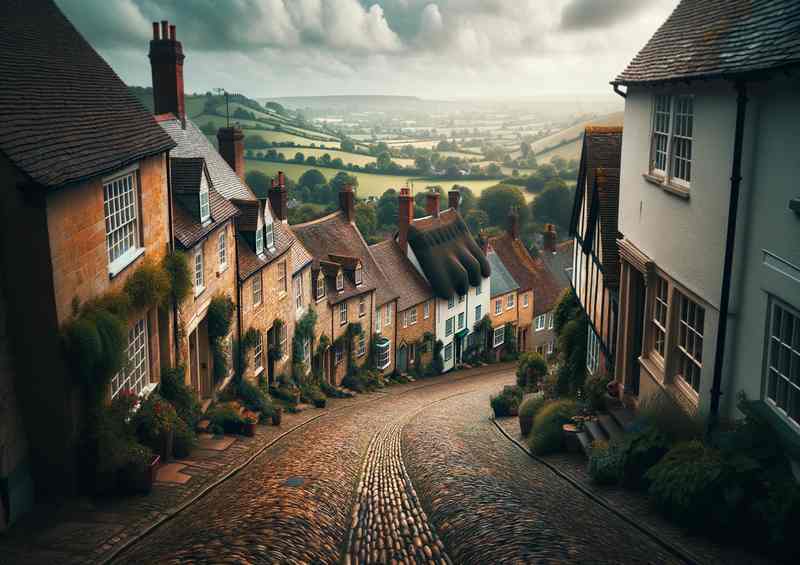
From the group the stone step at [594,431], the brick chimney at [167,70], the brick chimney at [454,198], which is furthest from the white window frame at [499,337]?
the stone step at [594,431]

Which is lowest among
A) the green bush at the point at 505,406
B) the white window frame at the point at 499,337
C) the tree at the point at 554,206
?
the white window frame at the point at 499,337

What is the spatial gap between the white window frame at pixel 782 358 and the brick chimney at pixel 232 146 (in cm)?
2084

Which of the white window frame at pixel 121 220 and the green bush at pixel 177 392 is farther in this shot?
the green bush at pixel 177 392

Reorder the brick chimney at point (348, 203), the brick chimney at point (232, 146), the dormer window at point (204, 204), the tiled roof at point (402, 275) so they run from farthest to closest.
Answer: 1. the tiled roof at point (402, 275)
2. the brick chimney at point (348, 203)
3. the brick chimney at point (232, 146)
4. the dormer window at point (204, 204)

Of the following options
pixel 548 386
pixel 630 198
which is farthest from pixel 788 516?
pixel 548 386

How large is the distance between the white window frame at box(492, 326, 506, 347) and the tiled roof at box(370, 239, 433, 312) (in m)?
8.64

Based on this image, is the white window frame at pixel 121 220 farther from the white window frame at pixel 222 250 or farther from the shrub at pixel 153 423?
the white window frame at pixel 222 250

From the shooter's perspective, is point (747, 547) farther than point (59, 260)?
No

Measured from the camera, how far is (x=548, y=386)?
20578 millimetres

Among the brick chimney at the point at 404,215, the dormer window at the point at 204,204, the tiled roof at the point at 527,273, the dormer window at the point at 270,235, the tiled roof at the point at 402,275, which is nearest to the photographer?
the dormer window at the point at 204,204

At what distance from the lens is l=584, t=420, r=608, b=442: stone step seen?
13617mm

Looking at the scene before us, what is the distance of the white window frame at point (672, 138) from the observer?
470 inches

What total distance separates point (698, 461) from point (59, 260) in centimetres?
904

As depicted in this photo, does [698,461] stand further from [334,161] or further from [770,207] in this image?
[334,161]
